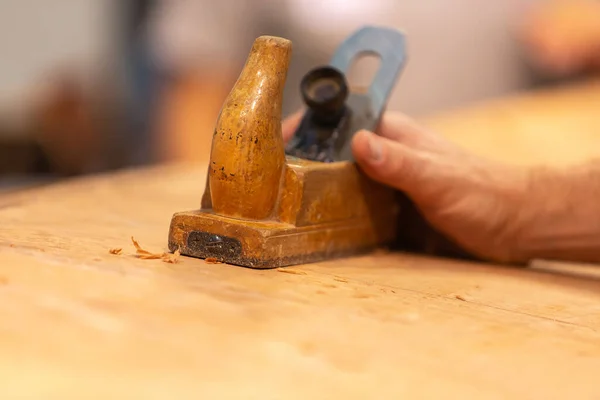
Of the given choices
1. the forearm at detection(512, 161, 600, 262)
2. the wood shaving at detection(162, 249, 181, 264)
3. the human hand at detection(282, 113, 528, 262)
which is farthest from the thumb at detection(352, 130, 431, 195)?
the wood shaving at detection(162, 249, 181, 264)

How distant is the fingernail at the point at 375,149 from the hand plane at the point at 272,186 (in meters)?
0.05

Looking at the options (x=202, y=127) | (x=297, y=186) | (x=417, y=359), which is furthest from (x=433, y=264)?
(x=202, y=127)

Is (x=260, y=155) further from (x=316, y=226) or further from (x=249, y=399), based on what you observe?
(x=249, y=399)

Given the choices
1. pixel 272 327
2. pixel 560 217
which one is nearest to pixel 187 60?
pixel 560 217

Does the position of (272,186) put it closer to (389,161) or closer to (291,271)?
(291,271)

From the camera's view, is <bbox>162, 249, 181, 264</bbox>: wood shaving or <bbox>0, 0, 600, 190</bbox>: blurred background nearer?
<bbox>162, 249, 181, 264</bbox>: wood shaving

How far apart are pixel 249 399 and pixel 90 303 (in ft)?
0.82

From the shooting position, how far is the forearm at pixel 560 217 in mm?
1586

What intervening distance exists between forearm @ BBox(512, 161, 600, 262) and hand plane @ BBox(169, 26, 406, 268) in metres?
0.34

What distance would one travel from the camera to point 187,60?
5.77 metres

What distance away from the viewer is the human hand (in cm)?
143

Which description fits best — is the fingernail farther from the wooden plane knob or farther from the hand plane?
the wooden plane knob

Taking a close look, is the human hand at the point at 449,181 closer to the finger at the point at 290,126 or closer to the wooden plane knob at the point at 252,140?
the finger at the point at 290,126

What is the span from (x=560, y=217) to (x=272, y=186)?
664 mm
